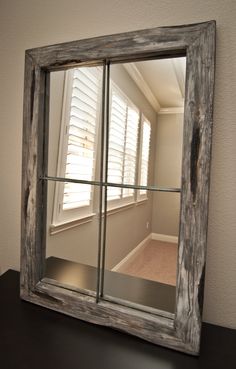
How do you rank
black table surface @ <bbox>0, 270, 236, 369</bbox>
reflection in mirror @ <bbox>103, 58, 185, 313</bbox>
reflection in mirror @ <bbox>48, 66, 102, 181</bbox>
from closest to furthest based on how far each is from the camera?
1. black table surface @ <bbox>0, 270, 236, 369</bbox>
2. reflection in mirror @ <bbox>103, 58, 185, 313</bbox>
3. reflection in mirror @ <bbox>48, 66, 102, 181</bbox>

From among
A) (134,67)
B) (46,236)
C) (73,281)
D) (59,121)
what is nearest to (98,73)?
(134,67)

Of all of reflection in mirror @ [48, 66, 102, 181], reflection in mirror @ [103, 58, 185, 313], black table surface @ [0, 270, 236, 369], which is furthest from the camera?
reflection in mirror @ [48, 66, 102, 181]

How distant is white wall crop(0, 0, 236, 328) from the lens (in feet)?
2.55

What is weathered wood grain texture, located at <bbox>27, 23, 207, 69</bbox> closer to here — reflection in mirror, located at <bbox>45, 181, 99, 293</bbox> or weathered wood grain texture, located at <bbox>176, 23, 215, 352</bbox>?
weathered wood grain texture, located at <bbox>176, 23, 215, 352</bbox>

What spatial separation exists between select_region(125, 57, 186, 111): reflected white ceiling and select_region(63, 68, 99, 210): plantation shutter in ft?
0.53

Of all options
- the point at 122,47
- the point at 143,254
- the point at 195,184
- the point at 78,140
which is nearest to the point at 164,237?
the point at 143,254

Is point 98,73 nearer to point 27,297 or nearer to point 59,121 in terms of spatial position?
point 59,121

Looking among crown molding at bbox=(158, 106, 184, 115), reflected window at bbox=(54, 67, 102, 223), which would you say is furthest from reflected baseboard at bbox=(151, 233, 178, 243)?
crown molding at bbox=(158, 106, 184, 115)

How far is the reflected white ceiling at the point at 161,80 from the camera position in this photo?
0.77 meters

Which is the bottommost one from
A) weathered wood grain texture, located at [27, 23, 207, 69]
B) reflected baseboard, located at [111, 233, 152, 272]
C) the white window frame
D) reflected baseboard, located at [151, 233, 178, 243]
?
reflected baseboard, located at [111, 233, 152, 272]

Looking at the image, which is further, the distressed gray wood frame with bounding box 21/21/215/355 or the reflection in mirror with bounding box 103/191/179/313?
the reflection in mirror with bounding box 103/191/179/313

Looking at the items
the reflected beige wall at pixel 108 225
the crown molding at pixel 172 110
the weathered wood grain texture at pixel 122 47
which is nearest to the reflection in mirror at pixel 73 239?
the reflected beige wall at pixel 108 225

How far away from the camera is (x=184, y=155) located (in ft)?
2.42

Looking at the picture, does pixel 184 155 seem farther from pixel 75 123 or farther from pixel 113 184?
pixel 75 123
